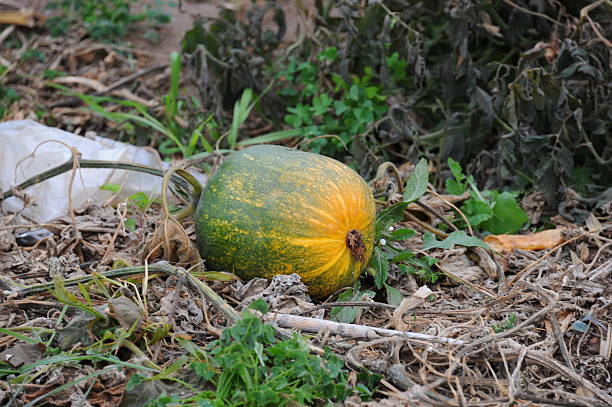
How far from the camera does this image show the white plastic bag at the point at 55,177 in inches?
138

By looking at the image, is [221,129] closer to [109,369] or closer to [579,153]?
[579,153]

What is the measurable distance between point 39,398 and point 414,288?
1.46m

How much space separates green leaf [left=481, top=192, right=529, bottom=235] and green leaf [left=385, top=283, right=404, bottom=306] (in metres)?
0.96

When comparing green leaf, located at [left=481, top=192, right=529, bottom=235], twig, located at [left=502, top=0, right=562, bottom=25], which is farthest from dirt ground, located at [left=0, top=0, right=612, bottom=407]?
twig, located at [left=502, top=0, right=562, bottom=25]

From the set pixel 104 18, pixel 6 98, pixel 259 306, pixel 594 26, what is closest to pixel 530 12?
pixel 594 26

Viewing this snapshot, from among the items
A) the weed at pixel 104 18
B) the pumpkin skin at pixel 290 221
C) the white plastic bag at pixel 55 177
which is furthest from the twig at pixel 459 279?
the weed at pixel 104 18

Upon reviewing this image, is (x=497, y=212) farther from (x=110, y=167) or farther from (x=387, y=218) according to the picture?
(x=110, y=167)

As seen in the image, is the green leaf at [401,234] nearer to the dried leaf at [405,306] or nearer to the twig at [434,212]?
the twig at [434,212]

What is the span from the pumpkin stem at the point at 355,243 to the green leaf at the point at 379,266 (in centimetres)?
17

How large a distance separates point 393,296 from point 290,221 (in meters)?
0.53

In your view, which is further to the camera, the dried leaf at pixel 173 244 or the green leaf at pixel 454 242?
the green leaf at pixel 454 242

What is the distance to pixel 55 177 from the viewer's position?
3.56m

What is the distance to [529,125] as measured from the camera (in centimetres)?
375

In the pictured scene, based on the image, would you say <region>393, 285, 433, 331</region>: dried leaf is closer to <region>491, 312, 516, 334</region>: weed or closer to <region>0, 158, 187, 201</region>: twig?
<region>491, 312, 516, 334</region>: weed
